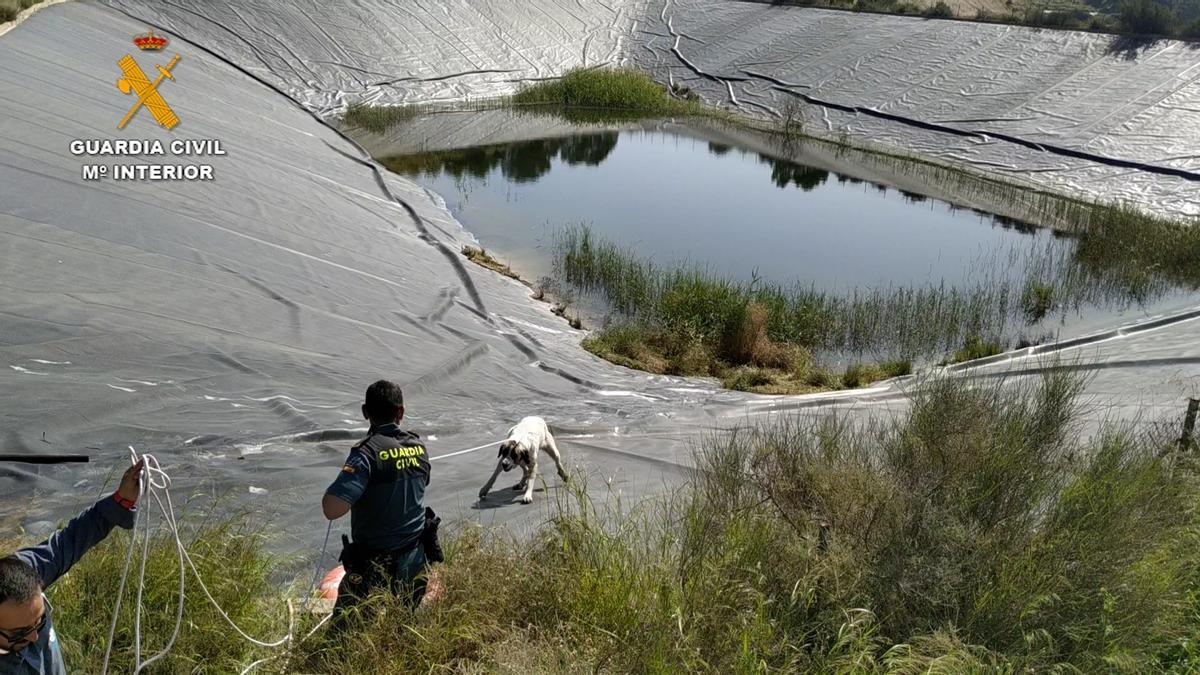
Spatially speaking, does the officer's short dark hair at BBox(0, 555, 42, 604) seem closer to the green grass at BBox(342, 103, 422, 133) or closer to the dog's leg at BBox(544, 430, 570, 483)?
the dog's leg at BBox(544, 430, 570, 483)

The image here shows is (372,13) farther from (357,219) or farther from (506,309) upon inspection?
(506,309)

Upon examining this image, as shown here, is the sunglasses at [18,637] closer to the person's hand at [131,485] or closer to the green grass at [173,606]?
the person's hand at [131,485]

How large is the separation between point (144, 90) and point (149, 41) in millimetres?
3824

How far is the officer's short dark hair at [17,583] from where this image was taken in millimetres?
2479

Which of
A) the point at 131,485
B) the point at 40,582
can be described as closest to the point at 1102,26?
the point at 131,485

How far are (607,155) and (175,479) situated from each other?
1567cm

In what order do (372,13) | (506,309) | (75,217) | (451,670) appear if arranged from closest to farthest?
(451,670), (75,217), (506,309), (372,13)

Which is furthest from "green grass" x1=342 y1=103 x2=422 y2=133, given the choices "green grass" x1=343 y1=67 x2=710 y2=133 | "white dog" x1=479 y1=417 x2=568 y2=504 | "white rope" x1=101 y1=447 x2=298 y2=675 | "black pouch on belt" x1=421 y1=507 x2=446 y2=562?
"black pouch on belt" x1=421 y1=507 x2=446 y2=562

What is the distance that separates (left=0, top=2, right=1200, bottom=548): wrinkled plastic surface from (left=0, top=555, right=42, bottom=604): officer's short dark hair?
241 centimetres

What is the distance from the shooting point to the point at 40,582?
8.54ft

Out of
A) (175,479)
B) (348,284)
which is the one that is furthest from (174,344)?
(348,284)

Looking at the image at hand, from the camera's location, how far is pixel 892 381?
9.14 meters

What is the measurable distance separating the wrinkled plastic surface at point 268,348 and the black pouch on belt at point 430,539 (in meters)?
1.24

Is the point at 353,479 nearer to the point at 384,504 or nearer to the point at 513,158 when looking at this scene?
the point at 384,504
